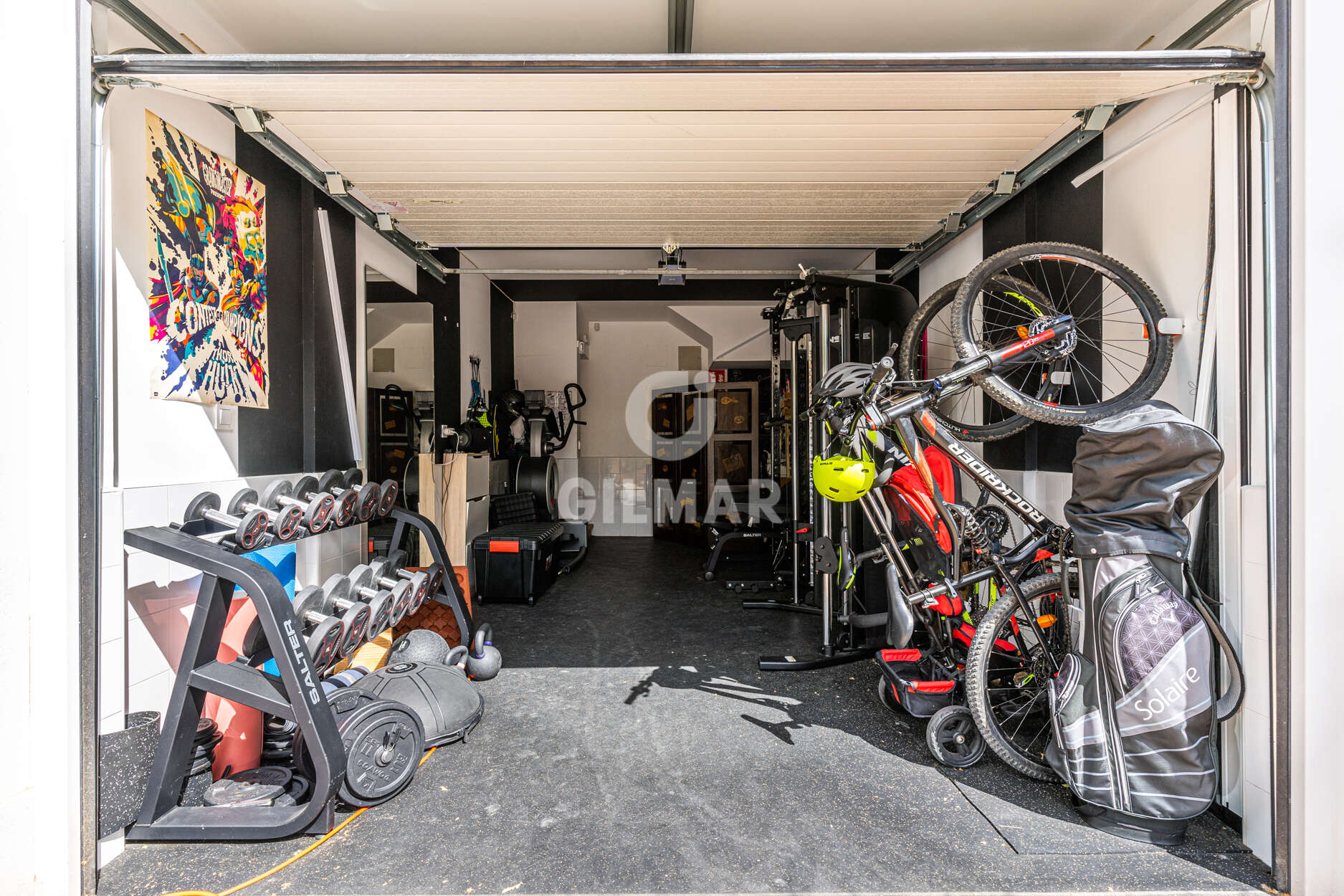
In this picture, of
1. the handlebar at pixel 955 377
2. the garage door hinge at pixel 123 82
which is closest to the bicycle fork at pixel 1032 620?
the handlebar at pixel 955 377

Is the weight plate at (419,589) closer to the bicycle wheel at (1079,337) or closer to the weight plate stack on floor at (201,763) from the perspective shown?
the weight plate stack on floor at (201,763)

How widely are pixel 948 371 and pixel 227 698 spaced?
395 cm

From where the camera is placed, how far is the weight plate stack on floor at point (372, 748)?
2014mm

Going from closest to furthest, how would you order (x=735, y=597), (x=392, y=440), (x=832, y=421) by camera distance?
(x=832, y=421) → (x=735, y=597) → (x=392, y=440)

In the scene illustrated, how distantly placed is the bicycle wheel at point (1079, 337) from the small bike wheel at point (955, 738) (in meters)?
1.20

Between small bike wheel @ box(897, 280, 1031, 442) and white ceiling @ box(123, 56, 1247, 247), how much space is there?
60 centimetres

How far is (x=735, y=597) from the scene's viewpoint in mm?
4926

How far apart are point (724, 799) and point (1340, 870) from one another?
1.66 m

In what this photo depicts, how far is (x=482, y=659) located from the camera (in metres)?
3.14

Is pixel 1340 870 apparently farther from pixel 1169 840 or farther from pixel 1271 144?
pixel 1271 144

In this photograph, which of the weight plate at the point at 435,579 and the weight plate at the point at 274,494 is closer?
the weight plate at the point at 274,494

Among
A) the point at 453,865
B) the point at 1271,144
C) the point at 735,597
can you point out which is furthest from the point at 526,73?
the point at 735,597

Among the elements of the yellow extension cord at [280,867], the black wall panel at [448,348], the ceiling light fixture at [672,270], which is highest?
the ceiling light fixture at [672,270]

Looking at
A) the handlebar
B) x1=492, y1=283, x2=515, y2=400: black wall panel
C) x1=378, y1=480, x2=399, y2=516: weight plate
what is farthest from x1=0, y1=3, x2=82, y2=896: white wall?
x1=492, y1=283, x2=515, y2=400: black wall panel
